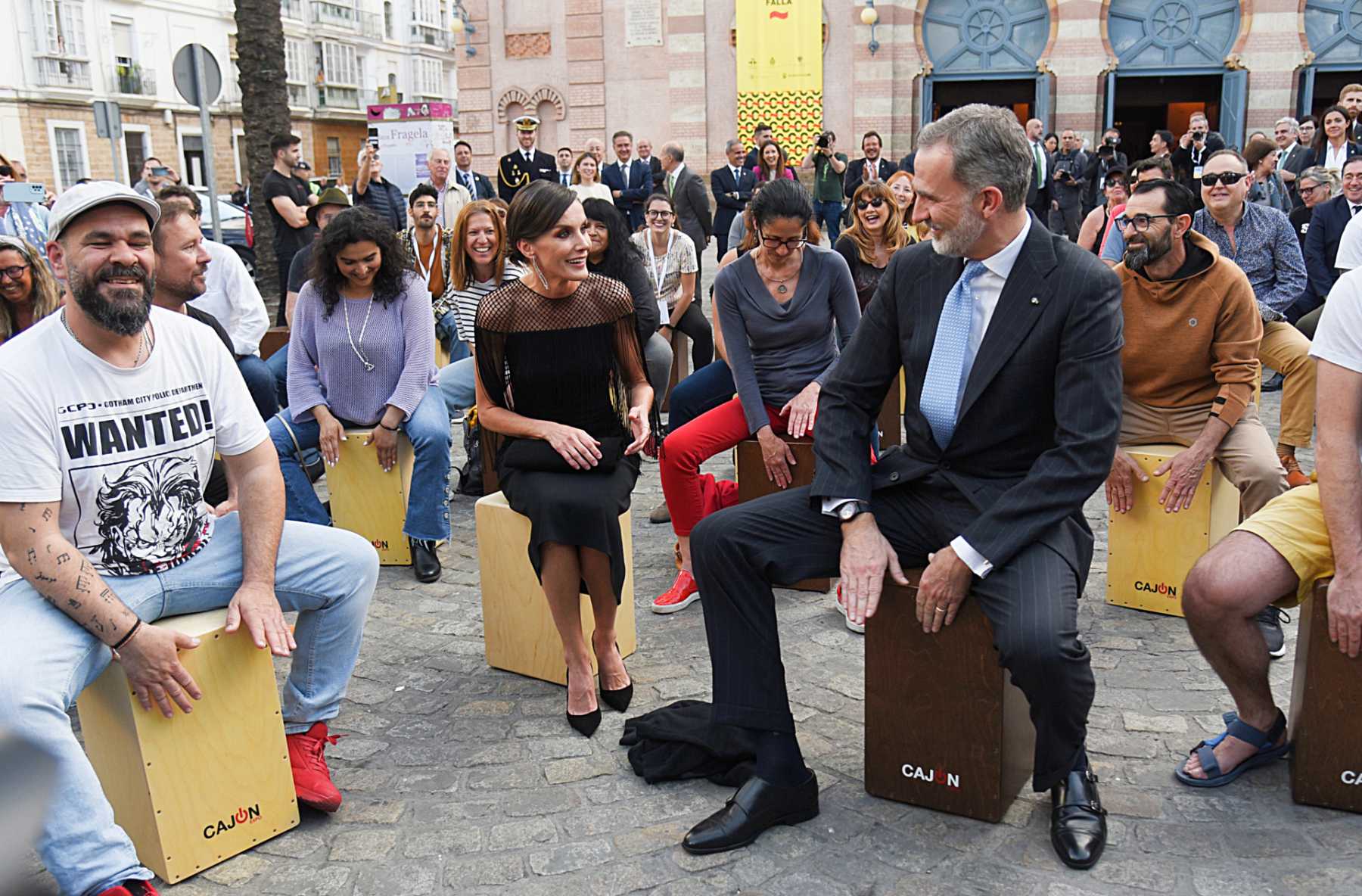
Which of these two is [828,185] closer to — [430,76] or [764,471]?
[764,471]

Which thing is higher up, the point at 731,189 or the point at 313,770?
A: the point at 731,189

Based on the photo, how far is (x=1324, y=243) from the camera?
8211 mm

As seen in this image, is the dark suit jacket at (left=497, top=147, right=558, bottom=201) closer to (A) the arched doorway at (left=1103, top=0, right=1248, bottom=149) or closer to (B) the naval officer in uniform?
(B) the naval officer in uniform

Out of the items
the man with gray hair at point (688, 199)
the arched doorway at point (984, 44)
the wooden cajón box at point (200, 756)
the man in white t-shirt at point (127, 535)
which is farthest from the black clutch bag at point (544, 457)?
the arched doorway at point (984, 44)

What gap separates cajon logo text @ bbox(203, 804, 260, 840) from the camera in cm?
304

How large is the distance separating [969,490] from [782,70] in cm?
2166

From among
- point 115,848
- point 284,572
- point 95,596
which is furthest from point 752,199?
point 115,848

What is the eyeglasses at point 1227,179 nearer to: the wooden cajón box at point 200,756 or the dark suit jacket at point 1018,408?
the dark suit jacket at point 1018,408

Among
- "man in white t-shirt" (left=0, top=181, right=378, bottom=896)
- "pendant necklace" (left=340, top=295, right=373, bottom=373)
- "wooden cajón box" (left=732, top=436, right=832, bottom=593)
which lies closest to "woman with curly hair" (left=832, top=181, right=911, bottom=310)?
"wooden cajón box" (left=732, top=436, right=832, bottom=593)

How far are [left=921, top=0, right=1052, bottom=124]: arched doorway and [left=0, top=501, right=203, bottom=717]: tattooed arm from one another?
71.0 feet

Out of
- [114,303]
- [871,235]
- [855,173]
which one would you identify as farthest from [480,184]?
[114,303]

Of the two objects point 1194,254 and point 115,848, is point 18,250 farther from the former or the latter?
point 1194,254

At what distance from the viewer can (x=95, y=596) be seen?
2846 mm

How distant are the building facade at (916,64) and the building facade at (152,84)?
753 cm
